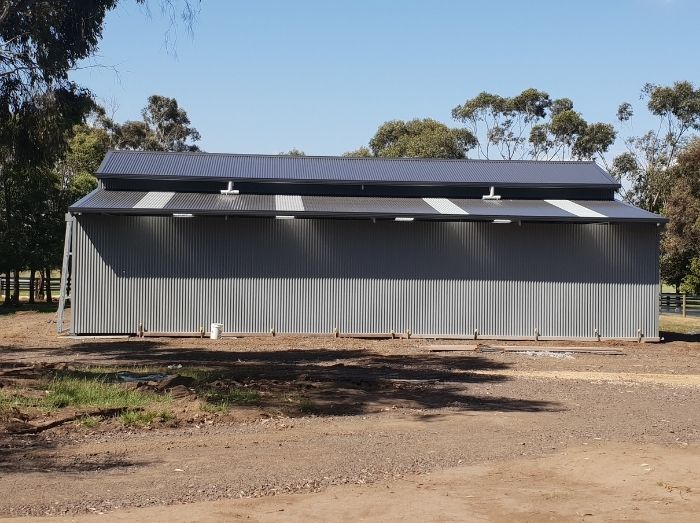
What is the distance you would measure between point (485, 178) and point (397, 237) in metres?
5.39

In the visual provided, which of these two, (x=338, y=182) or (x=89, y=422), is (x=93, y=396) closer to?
(x=89, y=422)

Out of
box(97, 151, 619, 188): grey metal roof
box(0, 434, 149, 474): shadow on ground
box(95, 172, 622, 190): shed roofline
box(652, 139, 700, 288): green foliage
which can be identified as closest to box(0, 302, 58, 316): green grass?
box(97, 151, 619, 188): grey metal roof

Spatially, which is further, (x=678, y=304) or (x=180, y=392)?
(x=678, y=304)

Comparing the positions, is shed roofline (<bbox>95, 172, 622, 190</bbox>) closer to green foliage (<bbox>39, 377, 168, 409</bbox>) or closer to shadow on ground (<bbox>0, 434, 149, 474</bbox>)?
green foliage (<bbox>39, 377, 168, 409</bbox>)

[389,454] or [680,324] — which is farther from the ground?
[680,324]

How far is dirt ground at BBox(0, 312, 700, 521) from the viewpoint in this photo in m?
7.95

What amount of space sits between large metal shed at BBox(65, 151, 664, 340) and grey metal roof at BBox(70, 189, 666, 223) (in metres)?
0.06

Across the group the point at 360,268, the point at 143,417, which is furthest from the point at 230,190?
the point at 143,417

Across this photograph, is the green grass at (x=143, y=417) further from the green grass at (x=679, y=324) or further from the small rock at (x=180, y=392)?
the green grass at (x=679, y=324)

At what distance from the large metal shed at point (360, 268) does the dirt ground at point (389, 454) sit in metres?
7.27

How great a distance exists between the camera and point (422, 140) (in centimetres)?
6825

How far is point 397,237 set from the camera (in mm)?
26344

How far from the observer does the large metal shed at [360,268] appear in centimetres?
2555

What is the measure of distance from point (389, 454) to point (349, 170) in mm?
21051
